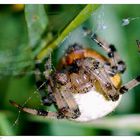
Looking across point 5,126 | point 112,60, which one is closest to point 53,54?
point 112,60

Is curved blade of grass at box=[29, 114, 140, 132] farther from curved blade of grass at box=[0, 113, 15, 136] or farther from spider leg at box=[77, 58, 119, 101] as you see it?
spider leg at box=[77, 58, 119, 101]

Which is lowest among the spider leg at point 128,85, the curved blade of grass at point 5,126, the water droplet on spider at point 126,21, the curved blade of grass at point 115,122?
the curved blade of grass at point 115,122

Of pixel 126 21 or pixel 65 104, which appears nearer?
pixel 65 104

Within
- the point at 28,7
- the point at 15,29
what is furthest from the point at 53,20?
the point at 15,29

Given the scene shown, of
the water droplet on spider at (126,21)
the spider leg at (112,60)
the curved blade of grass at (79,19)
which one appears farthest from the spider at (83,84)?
the water droplet on spider at (126,21)

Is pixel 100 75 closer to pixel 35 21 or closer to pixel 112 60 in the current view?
pixel 112 60

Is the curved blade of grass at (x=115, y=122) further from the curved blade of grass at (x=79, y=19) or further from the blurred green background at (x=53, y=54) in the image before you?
the curved blade of grass at (x=79, y=19)

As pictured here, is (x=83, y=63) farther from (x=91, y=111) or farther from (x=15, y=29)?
(x=15, y=29)
